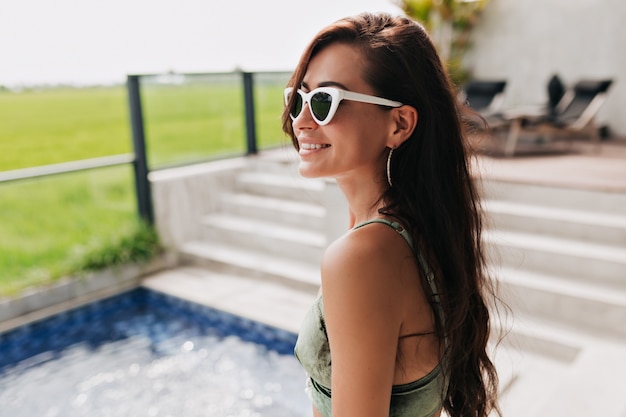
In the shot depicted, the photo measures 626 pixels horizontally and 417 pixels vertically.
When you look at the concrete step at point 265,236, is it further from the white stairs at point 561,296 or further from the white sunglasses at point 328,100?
the white sunglasses at point 328,100

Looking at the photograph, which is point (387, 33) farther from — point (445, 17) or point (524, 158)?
point (445, 17)

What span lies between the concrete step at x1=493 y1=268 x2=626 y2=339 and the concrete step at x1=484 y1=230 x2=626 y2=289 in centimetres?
8

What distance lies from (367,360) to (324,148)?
395 millimetres

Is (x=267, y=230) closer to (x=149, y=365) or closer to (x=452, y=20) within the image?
(x=149, y=365)

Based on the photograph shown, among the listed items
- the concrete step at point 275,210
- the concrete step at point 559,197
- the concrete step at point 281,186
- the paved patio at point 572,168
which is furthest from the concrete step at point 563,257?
the concrete step at point 281,186

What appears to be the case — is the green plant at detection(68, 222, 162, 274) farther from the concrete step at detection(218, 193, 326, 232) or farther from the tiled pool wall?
the concrete step at detection(218, 193, 326, 232)

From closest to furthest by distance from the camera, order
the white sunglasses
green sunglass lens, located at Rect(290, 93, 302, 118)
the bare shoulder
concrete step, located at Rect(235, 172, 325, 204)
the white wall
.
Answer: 1. the bare shoulder
2. the white sunglasses
3. green sunglass lens, located at Rect(290, 93, 302, 118)
4. concrete step, located at Rect(235, 172, 325, 204)
5. the white wall

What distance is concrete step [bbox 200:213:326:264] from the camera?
507cm

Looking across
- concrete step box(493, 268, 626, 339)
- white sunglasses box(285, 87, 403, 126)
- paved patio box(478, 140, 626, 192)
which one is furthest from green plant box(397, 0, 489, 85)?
white sunglasses box(285, 87, 403, 126)

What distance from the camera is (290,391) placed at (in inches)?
134

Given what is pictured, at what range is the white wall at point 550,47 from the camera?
7961 mm

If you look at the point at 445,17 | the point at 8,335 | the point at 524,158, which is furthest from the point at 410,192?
the point at 445,17

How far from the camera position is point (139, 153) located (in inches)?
209

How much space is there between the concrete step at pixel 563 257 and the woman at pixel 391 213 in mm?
2835
